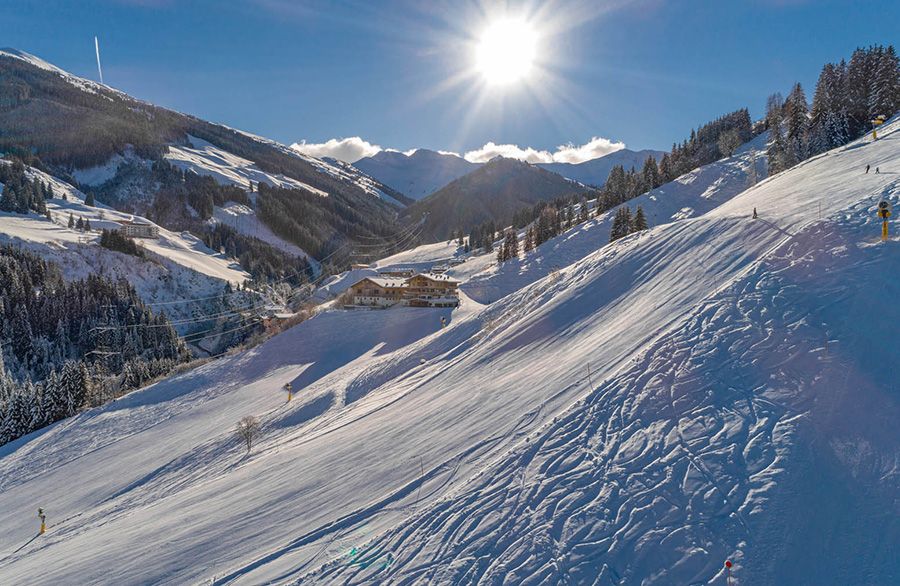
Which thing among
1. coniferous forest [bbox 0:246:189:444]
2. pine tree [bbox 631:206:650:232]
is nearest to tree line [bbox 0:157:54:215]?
coniferous forest [bbox 0:246:189:444]

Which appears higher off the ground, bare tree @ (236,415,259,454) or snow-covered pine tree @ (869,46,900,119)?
snow-covered pine tree @ (869,46,900,119)

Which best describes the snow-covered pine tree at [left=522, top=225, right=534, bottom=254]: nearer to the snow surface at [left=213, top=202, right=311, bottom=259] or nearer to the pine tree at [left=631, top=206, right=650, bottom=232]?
the pine tree at [left=631, top=206, right=650, bottom=232]

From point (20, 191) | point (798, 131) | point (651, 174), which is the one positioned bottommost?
point (798, 131)

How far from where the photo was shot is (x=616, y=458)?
9.54 m

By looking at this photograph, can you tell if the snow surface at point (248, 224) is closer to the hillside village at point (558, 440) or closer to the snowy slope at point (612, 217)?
the snowy slope at point (612, 217)

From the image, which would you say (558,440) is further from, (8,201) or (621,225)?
(8,201)

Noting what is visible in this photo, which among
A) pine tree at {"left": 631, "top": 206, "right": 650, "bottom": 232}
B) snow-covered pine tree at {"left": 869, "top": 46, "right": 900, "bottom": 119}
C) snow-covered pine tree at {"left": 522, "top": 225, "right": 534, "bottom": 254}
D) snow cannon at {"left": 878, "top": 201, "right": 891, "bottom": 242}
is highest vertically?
snow-covered pine tree at {"left": 869, "top": 46, "right": 900, "bottom": 119}

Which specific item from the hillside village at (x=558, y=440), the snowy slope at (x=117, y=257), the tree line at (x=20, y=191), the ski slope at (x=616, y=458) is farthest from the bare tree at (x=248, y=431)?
the tree line at (x=20, y=191)

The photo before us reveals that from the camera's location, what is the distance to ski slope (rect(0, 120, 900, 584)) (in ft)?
24.8

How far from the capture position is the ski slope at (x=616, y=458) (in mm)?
7559

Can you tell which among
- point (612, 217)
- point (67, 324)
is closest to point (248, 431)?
point (612, 217)

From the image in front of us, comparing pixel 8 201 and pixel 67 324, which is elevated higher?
pixel 8 201

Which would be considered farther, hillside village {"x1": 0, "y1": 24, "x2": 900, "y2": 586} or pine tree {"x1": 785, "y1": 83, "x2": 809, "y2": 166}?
pine tree {"x1": 785, "y1": 83, "x2": 809, "y2": 166}

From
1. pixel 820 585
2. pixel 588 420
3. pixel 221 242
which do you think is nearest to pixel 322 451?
pixel 588 420
